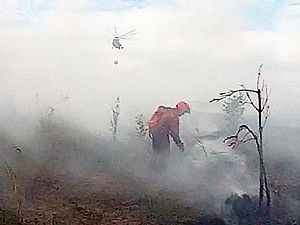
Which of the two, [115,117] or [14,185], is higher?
[115,117]

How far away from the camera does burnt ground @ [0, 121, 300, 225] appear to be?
1989 millimetres

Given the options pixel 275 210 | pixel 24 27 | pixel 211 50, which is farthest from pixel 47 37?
pixel 275 210

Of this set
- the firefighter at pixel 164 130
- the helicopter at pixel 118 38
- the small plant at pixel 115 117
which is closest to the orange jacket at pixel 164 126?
the firefighter at pixel 164 130

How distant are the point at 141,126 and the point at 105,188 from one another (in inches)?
10.3

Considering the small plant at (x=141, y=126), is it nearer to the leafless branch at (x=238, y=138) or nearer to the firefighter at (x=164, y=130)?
the firefighter at (x=164, y=130)

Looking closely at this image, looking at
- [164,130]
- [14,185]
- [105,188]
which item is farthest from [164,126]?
[14,185]

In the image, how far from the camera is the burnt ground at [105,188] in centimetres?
199

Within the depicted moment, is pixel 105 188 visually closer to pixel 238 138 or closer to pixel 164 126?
pixel 164 126

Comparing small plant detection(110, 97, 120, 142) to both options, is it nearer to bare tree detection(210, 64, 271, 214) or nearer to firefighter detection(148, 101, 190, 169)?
firefighter detection(148, 101, 190, 169)

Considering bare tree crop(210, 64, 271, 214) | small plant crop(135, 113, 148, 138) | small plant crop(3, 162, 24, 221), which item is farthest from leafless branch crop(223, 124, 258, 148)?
small plant crop(3, 162, 24, 221)

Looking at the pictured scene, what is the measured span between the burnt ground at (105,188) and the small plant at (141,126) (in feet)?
0.11

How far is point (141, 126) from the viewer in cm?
207

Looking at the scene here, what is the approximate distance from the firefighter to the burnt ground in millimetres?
41

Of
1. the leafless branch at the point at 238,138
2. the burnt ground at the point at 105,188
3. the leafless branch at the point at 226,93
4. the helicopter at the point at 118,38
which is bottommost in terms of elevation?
the burnt ground at the point at 105,188
